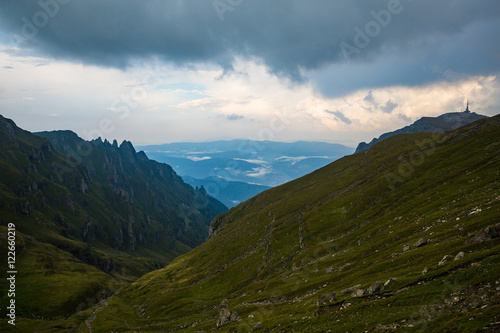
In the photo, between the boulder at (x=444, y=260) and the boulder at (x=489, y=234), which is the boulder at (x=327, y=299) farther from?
the boulder at (x=489, y=234)

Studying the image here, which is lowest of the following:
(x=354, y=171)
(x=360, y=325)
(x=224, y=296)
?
(x=224, y=296)

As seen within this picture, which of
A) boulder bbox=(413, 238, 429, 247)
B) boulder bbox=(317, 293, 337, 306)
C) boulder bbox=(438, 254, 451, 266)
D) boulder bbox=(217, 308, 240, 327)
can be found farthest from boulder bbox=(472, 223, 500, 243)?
boulder bbox=(217, 308, 240, 327)

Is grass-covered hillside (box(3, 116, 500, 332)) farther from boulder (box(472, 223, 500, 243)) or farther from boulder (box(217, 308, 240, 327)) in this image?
boulder (box(217, 308, 240, 327))

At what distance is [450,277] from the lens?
31.3 metres

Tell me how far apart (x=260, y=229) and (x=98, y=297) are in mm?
85178

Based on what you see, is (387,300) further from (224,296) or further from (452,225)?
(224,296)

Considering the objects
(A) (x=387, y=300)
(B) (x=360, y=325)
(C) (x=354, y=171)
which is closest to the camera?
(B) (x=360, y=325)

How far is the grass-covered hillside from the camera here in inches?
1182

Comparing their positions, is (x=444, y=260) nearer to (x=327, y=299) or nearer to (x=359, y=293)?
(x=359, y=293)

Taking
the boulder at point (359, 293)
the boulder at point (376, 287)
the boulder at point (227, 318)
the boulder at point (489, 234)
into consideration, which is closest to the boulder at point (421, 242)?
the boulder at point (489, 234)

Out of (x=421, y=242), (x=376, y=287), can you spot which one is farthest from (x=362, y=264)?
(x=376, y=287)

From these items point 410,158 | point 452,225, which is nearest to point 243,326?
point 452,225

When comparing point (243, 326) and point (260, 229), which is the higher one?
point (260, 229)

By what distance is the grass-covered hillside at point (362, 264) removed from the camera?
30031 millimetres
